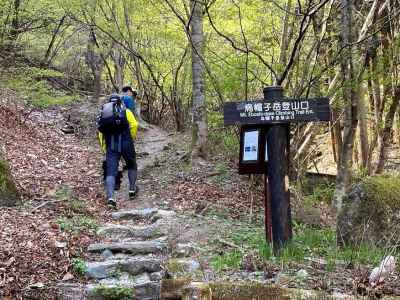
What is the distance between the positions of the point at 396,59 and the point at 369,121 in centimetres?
304

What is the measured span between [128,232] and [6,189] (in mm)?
1738

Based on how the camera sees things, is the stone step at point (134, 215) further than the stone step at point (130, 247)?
Yes

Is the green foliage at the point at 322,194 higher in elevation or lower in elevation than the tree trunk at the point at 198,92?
lower

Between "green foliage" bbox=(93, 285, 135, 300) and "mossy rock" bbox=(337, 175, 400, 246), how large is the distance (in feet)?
7.58

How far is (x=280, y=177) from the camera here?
16.3 ft

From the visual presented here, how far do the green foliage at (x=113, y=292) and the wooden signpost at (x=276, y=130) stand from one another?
149 centimetres

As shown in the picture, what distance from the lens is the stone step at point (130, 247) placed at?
5641mm

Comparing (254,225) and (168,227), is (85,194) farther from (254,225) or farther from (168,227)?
(254,225)

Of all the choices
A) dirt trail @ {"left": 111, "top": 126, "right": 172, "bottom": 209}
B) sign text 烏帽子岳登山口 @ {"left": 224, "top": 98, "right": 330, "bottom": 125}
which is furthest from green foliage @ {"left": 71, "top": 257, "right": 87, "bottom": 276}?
dirt trail @ {"left": 111, "top": 126, "right": 172, "bottom": 209}

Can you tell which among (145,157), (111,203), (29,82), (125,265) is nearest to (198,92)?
(145,157)

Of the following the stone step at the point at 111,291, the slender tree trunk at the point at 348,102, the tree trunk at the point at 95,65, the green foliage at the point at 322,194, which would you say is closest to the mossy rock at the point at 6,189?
the stone step at the point at 111,291

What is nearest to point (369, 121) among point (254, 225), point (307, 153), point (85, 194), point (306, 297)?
point (307, 153)

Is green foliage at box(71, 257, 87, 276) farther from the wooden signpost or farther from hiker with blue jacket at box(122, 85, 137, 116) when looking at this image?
hiker with blue jacket at box(122, 85, 137, 116)

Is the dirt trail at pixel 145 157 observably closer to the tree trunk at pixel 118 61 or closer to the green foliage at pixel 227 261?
Answer: the tree trunk at pixel 118 61
